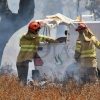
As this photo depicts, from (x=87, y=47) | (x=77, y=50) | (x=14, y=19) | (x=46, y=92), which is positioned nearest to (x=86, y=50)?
(x=87, y=47)

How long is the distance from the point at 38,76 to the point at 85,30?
4.79ft

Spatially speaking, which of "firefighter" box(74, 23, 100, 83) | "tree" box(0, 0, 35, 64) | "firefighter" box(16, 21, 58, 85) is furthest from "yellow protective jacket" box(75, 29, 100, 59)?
"tree" box(0, 0, 35, 64)

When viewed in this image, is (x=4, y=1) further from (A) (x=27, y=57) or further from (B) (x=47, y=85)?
(B) (x=47, y=85)

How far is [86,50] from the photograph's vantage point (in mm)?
11664

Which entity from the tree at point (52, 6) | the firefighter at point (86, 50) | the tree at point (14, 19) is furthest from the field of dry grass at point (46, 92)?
the tree at point (52, 6)

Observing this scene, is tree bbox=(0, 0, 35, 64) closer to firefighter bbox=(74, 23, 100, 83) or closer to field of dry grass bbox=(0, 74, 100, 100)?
firefighter bbox=(74, 23, 100, 83)

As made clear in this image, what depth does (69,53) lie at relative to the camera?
39.9 ft

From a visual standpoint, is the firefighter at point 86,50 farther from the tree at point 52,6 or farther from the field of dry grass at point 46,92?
the tree at point 52,6

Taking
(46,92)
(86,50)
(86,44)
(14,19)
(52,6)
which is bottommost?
(46,92)

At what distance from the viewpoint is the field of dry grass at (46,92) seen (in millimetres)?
7949

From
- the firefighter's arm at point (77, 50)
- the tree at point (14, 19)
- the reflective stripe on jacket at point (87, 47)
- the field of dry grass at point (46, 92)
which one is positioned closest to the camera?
the field of dry grass at point (46, 92)

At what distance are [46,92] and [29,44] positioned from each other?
3.43 m

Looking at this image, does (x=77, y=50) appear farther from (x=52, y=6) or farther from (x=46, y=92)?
(x=52, y=6)

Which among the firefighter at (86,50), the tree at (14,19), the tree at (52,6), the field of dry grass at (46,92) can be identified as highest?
the tree at (52,6)
